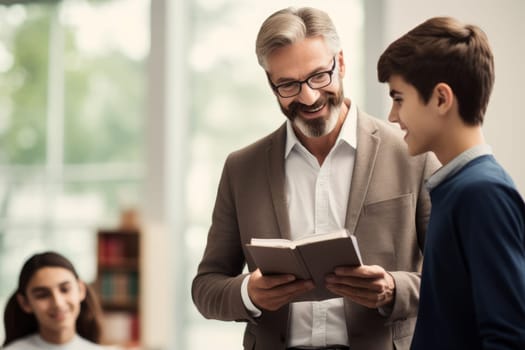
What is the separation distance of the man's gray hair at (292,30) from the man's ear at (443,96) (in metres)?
0.64

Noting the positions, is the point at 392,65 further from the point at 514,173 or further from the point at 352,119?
the point at 514,173

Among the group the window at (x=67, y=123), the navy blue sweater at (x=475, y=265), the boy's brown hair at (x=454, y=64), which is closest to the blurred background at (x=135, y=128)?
the window at (x=67, y=123)

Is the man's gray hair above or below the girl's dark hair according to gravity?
above

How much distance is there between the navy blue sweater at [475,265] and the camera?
1.27 m

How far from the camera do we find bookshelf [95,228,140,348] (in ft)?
16.7

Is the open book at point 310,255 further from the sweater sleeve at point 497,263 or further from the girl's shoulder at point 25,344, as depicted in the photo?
the girl's shoulder at point 25,344

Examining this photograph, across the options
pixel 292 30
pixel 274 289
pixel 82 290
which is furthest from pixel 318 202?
pixel 82 290

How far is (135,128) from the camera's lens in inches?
223

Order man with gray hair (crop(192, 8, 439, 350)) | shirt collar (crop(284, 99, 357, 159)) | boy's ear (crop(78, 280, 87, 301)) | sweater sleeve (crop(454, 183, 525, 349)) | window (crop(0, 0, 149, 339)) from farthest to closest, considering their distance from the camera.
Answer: window (crop(0, 0, 149, 339)) < boy's ear (crop(78, 280, 87, 301)) < shirt collar (crop(284, 99, 357, 159)) < man with gray hair (crop(192, 8, 439, 350)) < sweater sleeve (crop(454, 183, 525, 349))

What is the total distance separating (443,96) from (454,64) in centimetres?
7

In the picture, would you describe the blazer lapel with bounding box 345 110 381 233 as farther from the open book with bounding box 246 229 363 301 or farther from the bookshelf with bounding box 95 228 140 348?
the bookshelf with bounding box 95 228 140 348

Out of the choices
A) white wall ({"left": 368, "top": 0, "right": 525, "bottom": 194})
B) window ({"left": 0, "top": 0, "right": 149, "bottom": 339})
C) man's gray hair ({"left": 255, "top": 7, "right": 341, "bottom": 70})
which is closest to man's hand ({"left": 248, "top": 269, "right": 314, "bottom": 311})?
man's gray hair ({"left": 255, "top": 7, "right": 341, "bottom": 70})

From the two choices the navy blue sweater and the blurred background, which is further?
the blurred background

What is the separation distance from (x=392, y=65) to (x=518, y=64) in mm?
2326
